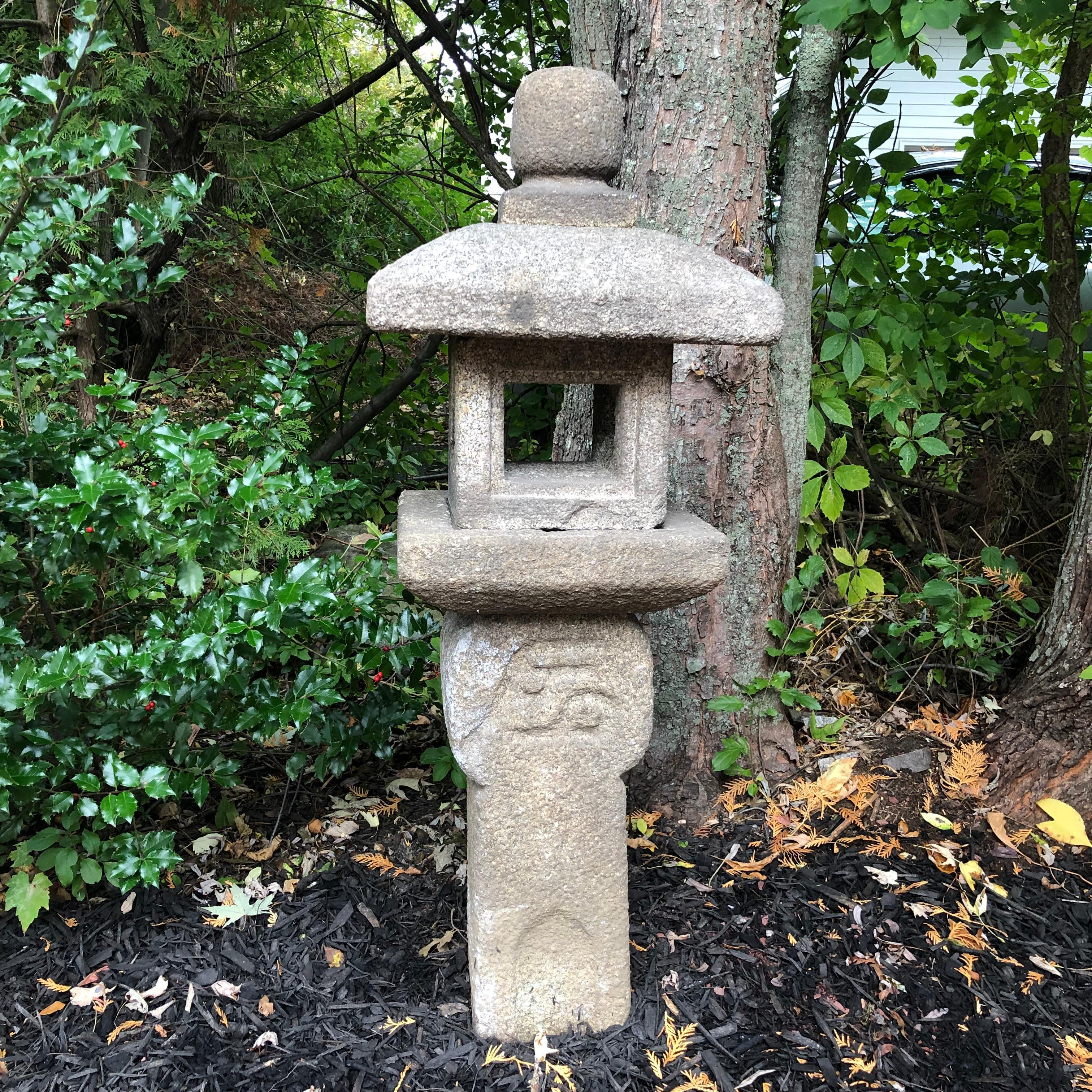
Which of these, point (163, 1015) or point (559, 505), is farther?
point (163, 1015)

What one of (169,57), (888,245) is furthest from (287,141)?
(888,245)

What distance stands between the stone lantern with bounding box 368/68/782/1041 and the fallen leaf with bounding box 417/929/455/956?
0.22 metres

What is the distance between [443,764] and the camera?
2.65m

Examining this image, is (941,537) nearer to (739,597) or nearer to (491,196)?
(739,597)

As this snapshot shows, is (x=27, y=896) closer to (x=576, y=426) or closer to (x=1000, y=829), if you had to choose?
(x=576, y=426)

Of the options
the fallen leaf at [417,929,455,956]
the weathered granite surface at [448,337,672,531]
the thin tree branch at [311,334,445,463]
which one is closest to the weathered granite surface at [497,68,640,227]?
the weathered granite surface at [448,337,672,531]

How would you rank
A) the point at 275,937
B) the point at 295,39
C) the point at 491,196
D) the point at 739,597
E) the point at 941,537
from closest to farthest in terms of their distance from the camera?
1. the point at 275,937
2. the point at 739,597
3. the point at 941,537
4. the point at 491,196
5. the point at 295,39

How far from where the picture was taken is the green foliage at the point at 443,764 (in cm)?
263

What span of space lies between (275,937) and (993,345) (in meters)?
3.08

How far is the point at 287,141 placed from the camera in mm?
4438

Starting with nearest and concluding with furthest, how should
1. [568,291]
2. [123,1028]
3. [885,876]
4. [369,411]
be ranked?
[568,291] → [123,1028] → [885,876] → [369,411]

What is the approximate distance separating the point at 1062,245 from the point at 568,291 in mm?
3082

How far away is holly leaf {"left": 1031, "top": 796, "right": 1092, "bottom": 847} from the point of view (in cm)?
259

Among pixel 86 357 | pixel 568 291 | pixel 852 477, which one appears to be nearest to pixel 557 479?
pixel 568 291
